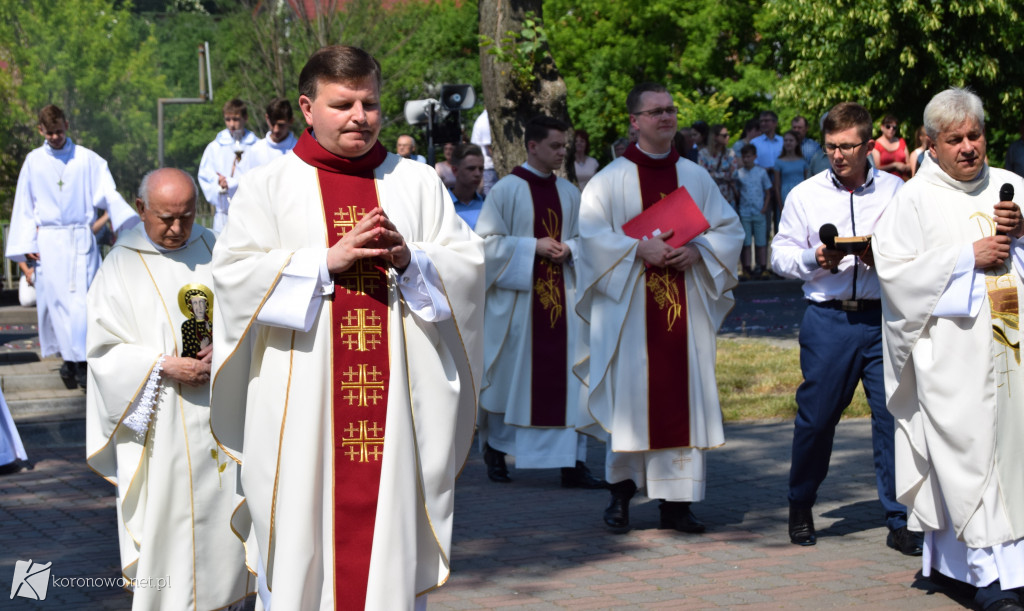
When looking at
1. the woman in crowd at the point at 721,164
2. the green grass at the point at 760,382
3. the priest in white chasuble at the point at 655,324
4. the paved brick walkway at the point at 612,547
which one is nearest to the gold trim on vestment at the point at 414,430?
the paved brick walkway at the point at 612,547

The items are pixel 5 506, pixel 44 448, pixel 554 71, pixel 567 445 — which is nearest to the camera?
pixel 5 506

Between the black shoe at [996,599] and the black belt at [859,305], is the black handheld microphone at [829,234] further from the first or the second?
the black shoe at [996,599]

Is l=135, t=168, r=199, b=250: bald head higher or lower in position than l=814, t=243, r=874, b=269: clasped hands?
higher

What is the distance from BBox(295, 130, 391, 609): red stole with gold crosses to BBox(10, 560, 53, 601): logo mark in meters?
2.25

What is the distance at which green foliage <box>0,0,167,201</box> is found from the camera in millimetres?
30547

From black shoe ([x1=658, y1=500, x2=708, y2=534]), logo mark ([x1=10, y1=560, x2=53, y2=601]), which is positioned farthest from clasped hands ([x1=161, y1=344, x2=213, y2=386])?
black shoe ([x1=658, y1=500, x2=708, y2=534])

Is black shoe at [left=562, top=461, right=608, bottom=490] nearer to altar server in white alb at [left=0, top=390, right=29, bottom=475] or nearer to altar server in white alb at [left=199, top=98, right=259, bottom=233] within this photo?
altar server in white alb at [left=0, top=390, right=29, bottom=475]

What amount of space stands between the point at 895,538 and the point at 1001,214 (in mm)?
1915

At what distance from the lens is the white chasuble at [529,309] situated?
848cm

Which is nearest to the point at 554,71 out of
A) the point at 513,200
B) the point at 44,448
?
the point at 513,200

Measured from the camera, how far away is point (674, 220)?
684 cm

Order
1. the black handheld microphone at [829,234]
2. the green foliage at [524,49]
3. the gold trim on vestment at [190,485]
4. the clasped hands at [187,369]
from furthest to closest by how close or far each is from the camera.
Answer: the green foliage at [524,49] < the black handheld microphone at [829,234] < the gold trim on vestment at [190,485] < the clasped hands at [187,369]

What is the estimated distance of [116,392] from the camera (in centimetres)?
495

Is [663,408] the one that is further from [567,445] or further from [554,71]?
[554,71]
